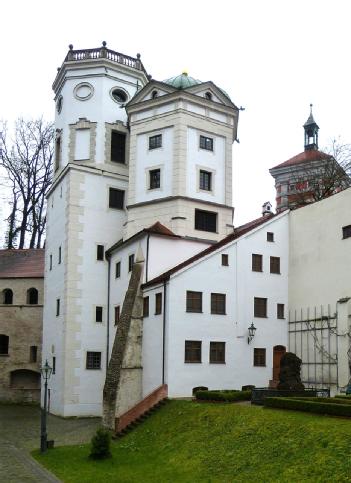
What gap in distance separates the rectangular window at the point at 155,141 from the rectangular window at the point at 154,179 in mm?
1701

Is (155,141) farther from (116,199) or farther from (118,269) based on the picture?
(118,269)

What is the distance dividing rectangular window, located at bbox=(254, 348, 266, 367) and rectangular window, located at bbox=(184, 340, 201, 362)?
13.0ft

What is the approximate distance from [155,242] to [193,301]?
4939mm

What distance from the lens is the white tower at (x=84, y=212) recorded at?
139 feet

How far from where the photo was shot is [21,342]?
5366cm

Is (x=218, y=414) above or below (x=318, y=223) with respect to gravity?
below

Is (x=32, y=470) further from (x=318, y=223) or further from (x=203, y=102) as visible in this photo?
(x=203, y=102)

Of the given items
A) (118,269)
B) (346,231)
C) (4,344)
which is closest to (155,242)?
(118,269)

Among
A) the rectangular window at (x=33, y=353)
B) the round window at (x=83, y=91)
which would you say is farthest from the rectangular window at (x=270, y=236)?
the rectangular window at (x=33, y=353)

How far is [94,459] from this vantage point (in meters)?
26.2

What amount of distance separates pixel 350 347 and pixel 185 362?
8.78m

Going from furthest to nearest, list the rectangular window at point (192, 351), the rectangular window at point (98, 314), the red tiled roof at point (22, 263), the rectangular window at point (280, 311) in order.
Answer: the red tiled roof at point (22, 263), the rectangular window at point (98, 314), the rectangular window at point (280, 311), the rectangular window at point (192, 351)

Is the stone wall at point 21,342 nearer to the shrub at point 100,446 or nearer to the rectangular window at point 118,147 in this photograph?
the rectangular window at point 118,147

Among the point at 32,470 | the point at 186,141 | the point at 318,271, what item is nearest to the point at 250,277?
the point at 318,271
